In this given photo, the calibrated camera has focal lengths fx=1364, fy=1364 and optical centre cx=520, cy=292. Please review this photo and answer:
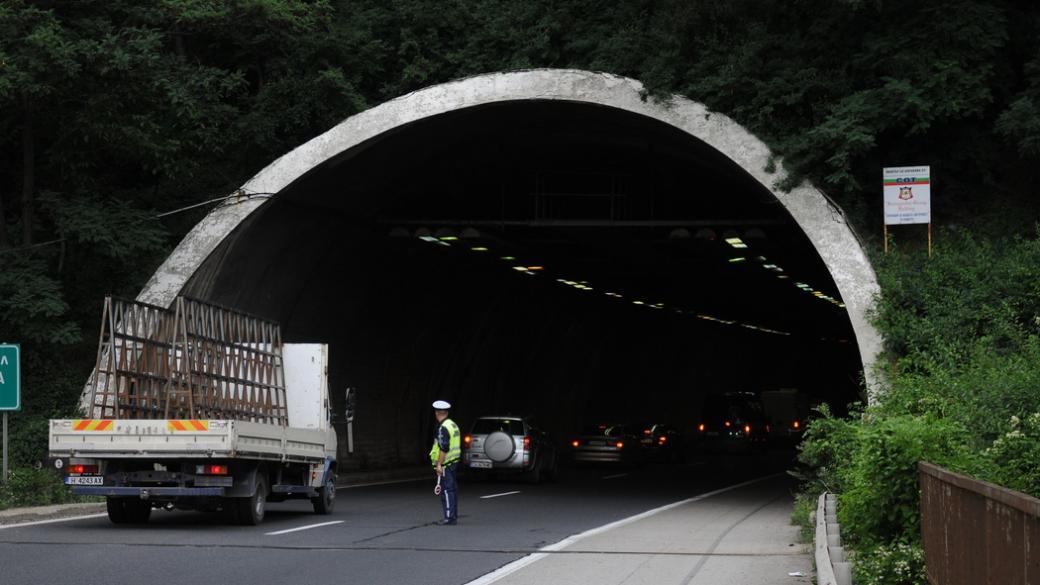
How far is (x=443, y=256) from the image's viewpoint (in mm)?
34969

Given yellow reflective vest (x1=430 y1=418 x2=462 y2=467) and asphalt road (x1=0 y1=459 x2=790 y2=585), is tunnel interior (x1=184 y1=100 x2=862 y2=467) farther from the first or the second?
yellow reflective vest (x1=430 y1=418 x2=462 y2=467)

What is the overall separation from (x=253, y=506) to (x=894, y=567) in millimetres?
10117

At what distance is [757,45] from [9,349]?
13.9 meters

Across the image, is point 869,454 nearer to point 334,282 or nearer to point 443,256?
point 334,282

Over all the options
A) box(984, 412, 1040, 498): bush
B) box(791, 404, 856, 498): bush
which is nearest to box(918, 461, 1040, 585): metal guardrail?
box(984, 412, 1040, 498): bush

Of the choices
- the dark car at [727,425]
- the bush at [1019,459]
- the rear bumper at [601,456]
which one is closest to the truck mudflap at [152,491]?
the bush at [1019,459]

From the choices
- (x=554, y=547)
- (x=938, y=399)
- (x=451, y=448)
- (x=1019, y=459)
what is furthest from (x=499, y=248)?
(x=1019, y=459)

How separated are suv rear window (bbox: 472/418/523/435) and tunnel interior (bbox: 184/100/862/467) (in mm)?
2531

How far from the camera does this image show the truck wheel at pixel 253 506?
18516 millimetres

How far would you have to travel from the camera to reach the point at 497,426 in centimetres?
3409

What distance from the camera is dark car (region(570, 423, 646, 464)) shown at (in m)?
44.3

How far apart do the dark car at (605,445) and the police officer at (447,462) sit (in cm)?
2442

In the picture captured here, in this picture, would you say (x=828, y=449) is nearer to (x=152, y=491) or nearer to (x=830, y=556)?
(x=830, y=556)

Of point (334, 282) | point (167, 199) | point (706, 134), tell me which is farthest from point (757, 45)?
point (167, 199)
